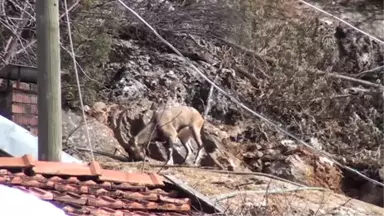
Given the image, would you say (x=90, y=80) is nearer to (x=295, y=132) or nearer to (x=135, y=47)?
(x=135, y=47)

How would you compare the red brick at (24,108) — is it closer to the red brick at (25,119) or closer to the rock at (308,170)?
the red brick at (25,119)

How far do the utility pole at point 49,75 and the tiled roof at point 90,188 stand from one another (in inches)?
8.3

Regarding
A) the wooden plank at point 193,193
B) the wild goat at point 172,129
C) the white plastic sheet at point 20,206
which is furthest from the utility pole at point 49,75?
the wild goat at point 172,129

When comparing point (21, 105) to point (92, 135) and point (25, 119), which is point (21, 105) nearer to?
point (25, 119)

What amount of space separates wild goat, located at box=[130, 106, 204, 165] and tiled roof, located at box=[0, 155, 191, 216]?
6134 millimetres

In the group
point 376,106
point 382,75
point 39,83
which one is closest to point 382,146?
point 376,106

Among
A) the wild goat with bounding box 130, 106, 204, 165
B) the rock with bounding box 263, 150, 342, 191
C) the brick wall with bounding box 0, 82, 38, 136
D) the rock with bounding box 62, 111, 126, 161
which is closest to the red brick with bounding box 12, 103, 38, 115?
the brick wall with bounding box 0, 82, 38, 136

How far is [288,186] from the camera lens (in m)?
11.6

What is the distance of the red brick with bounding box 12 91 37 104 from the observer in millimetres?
11133

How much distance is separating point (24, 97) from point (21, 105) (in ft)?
0.51

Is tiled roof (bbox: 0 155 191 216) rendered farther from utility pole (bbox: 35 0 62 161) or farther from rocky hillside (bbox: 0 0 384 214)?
rocky hillside (bbox: 0 0 384 214)

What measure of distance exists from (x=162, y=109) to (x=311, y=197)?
12.0 feet

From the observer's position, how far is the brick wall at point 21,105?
10859 mm

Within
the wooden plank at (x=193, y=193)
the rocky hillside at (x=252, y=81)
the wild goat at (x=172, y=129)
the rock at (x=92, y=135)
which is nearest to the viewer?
the wooden plank at (x=193, y=193)
